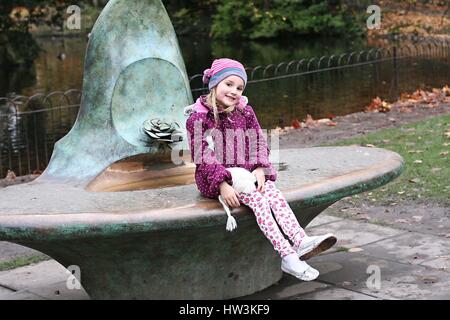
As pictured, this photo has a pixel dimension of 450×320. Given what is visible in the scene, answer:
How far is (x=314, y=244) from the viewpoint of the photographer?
4.79 meters

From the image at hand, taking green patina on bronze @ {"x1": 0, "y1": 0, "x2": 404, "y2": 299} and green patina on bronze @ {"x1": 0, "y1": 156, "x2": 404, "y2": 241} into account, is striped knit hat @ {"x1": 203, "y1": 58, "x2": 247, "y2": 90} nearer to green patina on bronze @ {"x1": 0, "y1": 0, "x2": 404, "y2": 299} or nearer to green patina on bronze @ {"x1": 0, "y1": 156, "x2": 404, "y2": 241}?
green patina on bronze @ {"x1": 0, "y1": 0, "x2": 404, "y2": 299}

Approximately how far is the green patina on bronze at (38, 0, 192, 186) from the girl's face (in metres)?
1.36

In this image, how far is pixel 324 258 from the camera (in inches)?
245

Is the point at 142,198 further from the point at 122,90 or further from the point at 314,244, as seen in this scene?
the point at 122,90

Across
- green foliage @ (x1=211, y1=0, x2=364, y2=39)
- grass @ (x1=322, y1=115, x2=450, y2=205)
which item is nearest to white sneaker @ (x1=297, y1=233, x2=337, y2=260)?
grass @ (x1=322, y1=115, x2=450, y2=205)

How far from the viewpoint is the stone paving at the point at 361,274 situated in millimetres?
5398

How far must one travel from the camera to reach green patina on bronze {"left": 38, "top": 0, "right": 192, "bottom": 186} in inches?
243

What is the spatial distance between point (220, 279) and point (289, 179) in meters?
0.76

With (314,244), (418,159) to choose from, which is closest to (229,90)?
(314,244)

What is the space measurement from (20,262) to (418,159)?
4.58 metres

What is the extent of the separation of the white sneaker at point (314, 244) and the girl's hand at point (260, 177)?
1.23 feet

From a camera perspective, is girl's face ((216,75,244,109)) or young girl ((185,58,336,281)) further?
girl's face ((216,75,244,109))
